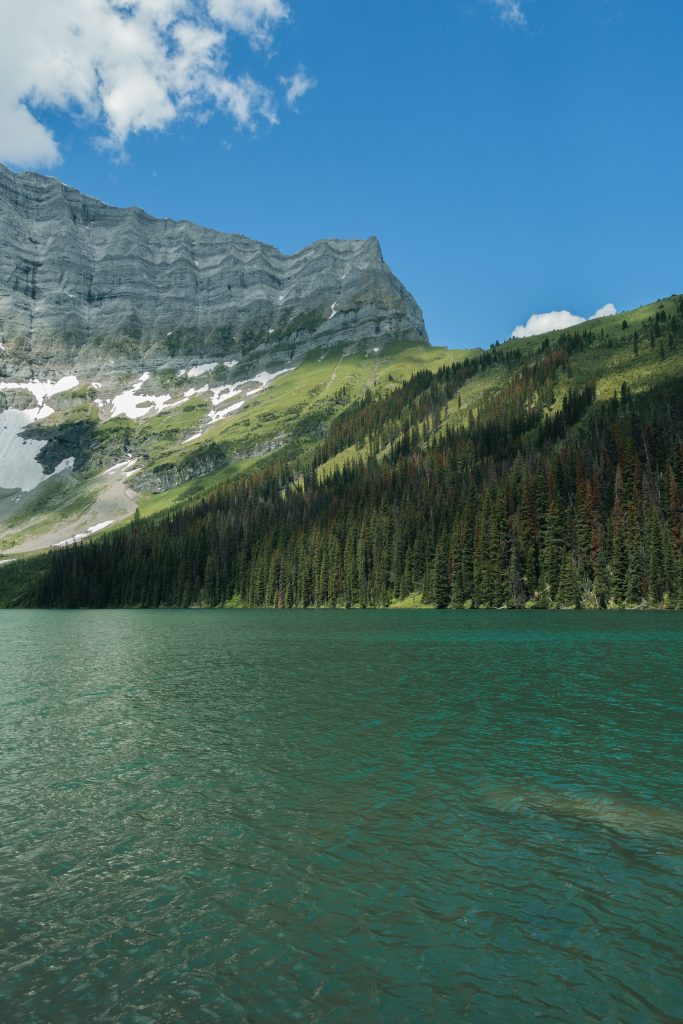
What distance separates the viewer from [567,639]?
70125mm

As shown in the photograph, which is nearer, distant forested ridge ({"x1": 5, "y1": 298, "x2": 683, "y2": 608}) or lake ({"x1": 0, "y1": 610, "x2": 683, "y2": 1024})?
lake ({"x1": 0, "y1": 610, "x2": 683, "y2": 1024})

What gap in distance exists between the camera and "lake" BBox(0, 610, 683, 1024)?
11.6 meters

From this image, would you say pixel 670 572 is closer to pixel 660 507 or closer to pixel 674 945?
pixel 660 507

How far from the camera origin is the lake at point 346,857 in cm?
1155

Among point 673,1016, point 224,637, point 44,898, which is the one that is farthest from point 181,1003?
point 224,637

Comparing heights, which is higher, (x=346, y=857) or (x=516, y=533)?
(x=516, y=533)

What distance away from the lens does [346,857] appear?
17266mm

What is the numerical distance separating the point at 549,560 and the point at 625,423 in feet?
198

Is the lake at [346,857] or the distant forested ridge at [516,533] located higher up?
the distant forested ridge at [516,533]

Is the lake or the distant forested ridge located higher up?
the distant forested ridge

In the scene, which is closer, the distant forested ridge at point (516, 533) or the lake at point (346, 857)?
the lake at point (346, 857)

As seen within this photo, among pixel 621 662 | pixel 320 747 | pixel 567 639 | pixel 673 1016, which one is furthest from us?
pixel 567 639

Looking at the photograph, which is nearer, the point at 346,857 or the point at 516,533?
the point at 346,857

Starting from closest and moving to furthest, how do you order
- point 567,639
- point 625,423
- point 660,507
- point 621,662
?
1. point 621,662
2. point 567,639
3. point 660,507
4. point 625,423
